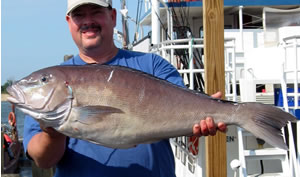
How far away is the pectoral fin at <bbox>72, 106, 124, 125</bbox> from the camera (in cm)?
209

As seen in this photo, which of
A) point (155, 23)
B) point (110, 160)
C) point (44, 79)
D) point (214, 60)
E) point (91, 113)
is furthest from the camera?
point (155, 23)

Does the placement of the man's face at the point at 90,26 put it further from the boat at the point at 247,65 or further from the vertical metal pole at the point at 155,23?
the vertical metal pole at the point at 155,23

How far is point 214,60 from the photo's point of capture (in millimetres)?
3637

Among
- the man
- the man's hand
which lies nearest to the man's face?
the man

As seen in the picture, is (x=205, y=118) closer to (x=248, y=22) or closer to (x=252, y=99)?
(x=252, y=99)

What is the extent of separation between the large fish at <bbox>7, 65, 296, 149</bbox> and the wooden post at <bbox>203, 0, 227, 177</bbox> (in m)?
1.31

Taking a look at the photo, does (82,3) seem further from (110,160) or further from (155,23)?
(155,23)

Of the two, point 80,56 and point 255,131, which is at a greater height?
point 80,56

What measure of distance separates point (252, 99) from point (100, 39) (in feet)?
12.4

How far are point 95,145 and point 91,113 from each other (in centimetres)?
42

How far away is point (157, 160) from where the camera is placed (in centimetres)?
247

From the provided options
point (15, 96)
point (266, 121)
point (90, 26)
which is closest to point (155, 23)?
point (90, 26)

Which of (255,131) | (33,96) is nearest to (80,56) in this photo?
(33,96)

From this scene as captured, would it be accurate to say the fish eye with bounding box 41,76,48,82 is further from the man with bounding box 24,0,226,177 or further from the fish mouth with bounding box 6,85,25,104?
the man with bounding box 24,0,226,177
